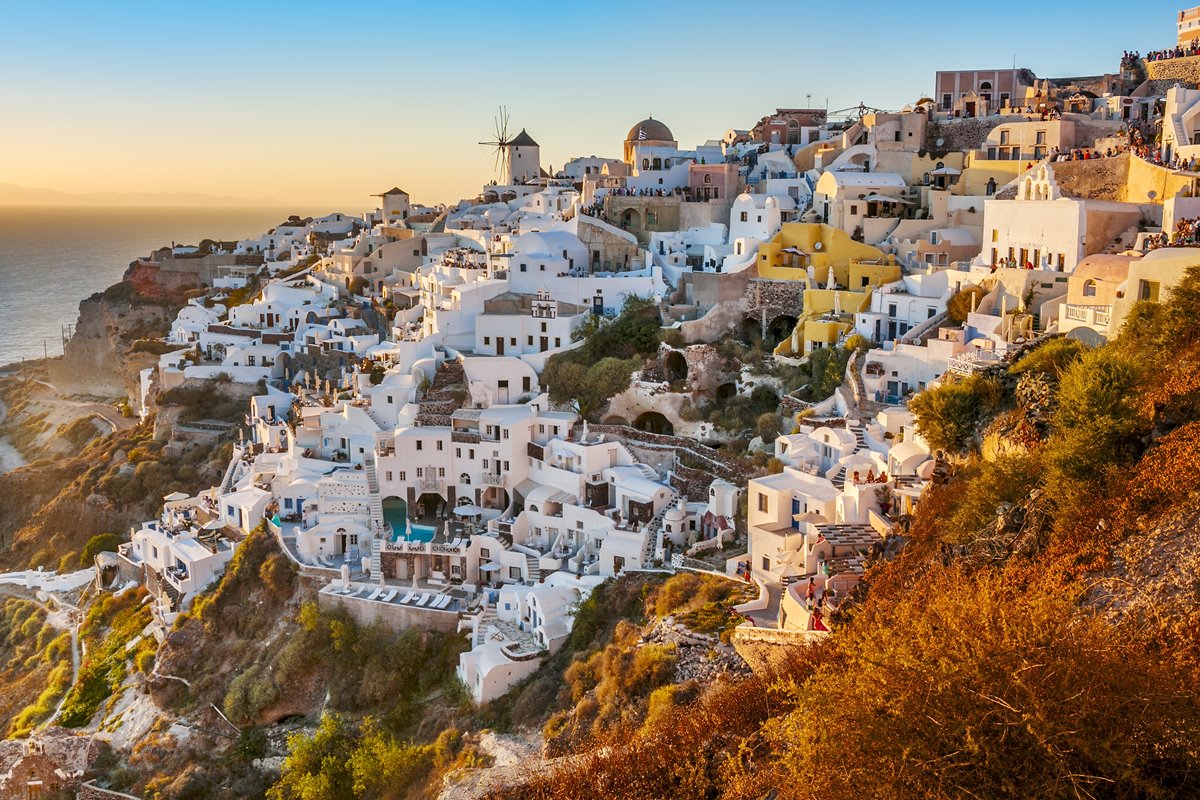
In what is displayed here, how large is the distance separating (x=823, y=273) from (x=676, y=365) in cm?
502

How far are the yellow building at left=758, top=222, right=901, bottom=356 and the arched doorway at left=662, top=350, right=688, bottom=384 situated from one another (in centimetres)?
263

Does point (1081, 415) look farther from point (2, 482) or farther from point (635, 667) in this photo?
point (2, 482)

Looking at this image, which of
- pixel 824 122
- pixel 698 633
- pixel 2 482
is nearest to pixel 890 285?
pixel 698 633

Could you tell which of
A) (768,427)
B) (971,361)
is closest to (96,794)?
(768,427)

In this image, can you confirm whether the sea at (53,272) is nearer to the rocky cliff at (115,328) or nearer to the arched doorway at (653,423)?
the rocky cliff at (115,328)

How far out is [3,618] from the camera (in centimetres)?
2842

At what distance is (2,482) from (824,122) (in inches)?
1405

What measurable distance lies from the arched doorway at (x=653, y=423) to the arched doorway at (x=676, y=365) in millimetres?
1216

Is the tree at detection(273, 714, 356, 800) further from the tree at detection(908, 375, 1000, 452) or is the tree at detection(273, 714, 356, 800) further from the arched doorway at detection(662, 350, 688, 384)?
the arched doorway at detection(662, 350, 688, 384)

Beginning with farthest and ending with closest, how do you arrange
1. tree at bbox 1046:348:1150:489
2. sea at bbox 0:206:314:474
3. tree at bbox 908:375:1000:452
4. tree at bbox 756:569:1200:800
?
1. sea at bbox 0:206:314:474
2. tree at bbox 908:375:1000:452
3. tree at bbox 1046:348:1150:489
4. tree at bbox 756:569:1200:800

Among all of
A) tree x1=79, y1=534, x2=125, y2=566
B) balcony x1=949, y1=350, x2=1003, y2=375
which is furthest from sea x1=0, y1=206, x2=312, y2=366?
balcony x1=949, y1=350, x2=1003, y2=375

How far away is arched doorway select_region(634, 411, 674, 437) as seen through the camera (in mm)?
26094

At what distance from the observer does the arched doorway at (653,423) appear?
85.6ft

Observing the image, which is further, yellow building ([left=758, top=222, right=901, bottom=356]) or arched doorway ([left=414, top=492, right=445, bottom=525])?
yellow building ([left=758, top=222, right=901, bottom=356])
